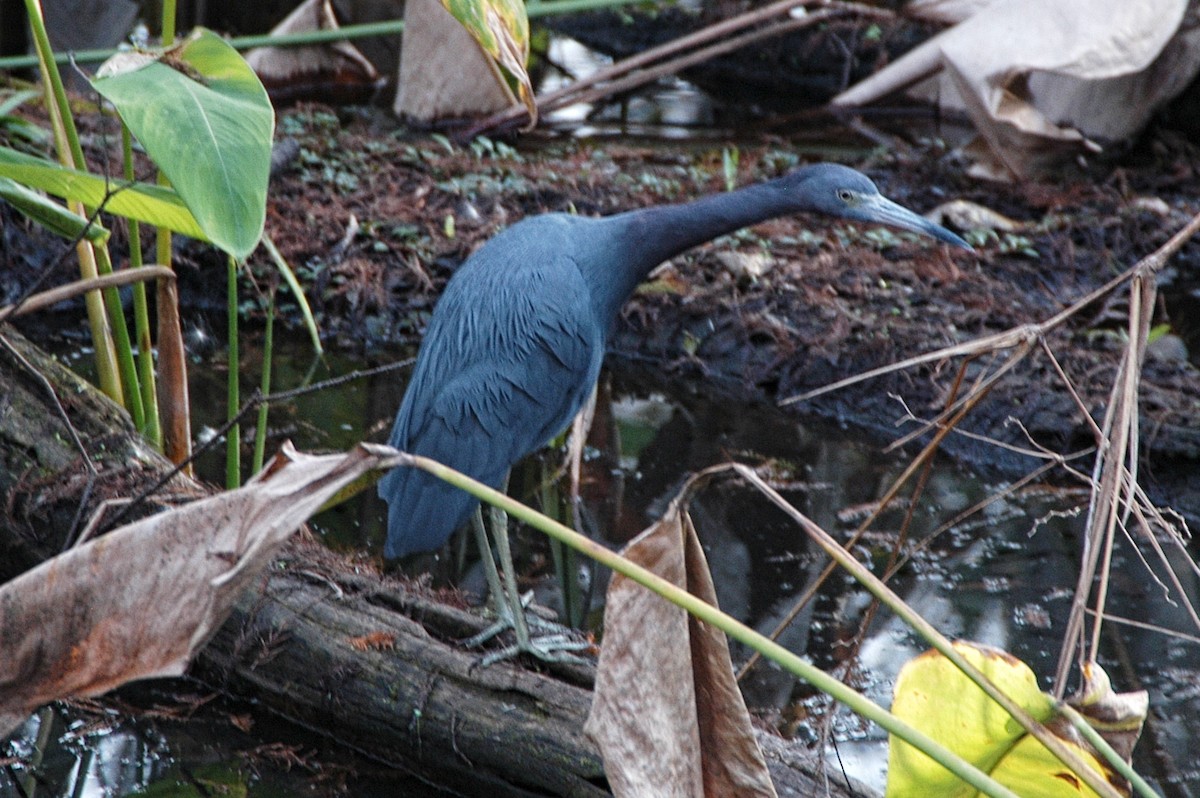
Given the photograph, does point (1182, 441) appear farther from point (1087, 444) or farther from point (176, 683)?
point (176, 683)

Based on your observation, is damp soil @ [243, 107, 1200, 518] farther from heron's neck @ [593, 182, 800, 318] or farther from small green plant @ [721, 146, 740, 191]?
heron's neck @ [593, 182, 800, 318]

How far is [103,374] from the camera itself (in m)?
3.20

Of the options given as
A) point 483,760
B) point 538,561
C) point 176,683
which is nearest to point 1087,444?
point 538,561

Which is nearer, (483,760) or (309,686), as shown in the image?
(483,760)

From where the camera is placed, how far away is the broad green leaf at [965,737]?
1.71 m

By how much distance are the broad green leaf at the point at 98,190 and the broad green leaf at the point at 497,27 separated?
25.3 inches

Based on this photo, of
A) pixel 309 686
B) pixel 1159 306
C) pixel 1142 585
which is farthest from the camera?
pixel 1159 306

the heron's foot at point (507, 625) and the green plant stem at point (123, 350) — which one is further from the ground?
the green plant stem at point (123, 350)

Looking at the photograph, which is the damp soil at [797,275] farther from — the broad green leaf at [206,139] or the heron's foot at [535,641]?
the broad green leaf at [206,139]

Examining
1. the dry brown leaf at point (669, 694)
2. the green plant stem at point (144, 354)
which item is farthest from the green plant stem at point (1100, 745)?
the green plant stem at point (144, 354)

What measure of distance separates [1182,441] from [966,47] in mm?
2873

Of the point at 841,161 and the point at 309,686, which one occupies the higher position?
the point at 841,161

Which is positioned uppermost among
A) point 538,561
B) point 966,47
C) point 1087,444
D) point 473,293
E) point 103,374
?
point 966,47

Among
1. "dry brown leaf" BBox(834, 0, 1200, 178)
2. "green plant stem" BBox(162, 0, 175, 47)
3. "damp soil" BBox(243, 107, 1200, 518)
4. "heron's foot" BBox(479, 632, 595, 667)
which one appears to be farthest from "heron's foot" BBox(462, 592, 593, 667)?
"dry brown leaf" BBox(834, 0, 1200, 178)
